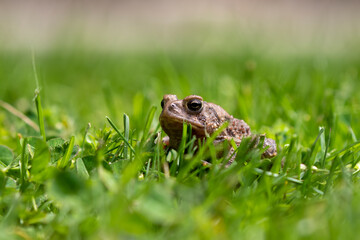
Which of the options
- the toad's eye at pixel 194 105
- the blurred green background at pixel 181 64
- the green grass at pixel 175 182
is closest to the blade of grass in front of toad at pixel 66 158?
the green grass at pixel 175 182

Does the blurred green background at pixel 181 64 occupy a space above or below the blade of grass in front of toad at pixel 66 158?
below

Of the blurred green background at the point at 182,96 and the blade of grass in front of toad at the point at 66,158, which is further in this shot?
the blade of grass in front of toad at the point at 66,158

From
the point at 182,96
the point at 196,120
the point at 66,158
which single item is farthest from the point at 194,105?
the point at 182,96

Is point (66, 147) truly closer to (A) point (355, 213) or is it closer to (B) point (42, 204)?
(B) point (42, 204)

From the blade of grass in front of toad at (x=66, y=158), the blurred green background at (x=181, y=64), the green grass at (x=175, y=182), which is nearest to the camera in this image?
the green grass at (x=175, y=182)

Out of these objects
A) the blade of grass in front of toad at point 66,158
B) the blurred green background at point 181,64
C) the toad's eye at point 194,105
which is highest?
the toad's eye at point 194,105

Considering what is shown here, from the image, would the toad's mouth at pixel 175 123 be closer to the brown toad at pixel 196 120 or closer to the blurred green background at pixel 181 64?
the brown toad at pixel 196 120

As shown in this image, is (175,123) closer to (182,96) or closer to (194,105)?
(194,105)

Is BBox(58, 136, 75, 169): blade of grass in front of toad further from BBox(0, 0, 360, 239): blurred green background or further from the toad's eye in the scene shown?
the toad's eye
